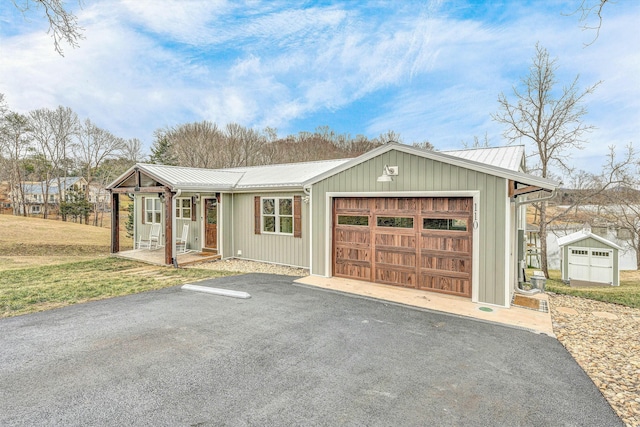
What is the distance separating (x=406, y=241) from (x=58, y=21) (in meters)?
6.79

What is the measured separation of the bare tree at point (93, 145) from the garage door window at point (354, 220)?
29.0 meters

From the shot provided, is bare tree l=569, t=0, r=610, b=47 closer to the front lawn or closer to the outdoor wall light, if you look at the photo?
the outdoor wall light

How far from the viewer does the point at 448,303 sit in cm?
588

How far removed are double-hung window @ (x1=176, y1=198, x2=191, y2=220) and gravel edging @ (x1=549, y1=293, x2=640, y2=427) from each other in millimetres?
11262

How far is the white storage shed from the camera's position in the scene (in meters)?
11.6

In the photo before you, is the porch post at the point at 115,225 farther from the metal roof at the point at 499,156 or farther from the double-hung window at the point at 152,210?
the metal roof at the point at 499,156

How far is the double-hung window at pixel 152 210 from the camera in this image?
43.0ft

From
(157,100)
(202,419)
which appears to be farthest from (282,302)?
(157,100)

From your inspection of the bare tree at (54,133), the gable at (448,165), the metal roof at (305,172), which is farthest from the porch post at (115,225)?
the bare tree at (54,133)

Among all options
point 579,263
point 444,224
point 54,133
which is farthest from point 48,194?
point 579,263

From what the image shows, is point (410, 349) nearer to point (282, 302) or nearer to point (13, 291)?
point (282, 302)

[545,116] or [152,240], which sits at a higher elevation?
[545,116]

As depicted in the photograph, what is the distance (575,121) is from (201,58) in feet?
56.6

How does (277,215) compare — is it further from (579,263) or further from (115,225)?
(579,263)
